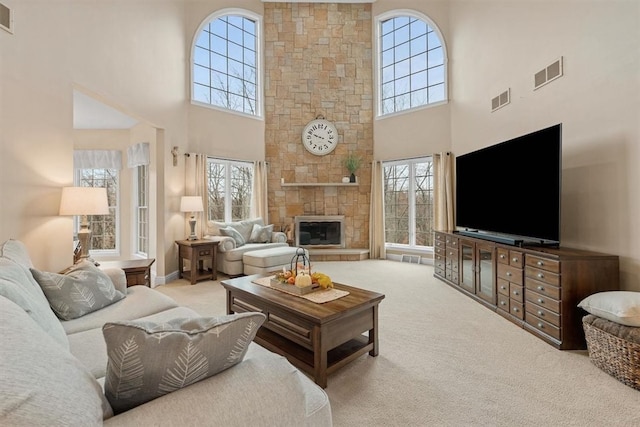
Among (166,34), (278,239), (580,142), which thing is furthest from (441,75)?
(166,34)

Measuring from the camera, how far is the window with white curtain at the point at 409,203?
6.10m

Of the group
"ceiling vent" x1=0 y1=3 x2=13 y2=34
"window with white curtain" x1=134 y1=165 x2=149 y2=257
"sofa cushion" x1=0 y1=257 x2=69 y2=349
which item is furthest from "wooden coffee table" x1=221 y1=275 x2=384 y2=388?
"window with white curtain" x1=134 y1=165 x2=149 y2=257

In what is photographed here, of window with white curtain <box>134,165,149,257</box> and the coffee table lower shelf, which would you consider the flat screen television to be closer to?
the coffee table lower shelf

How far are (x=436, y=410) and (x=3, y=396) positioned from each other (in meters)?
1.93

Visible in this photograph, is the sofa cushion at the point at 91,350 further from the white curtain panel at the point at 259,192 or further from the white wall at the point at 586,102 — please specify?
the white curtain panel at the point at 259,192

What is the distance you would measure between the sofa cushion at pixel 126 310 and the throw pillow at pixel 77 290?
0.05 meters

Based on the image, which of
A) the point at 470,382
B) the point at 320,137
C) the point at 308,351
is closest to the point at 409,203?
the point at 320,137

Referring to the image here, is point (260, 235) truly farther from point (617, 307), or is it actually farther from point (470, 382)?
point (617, 307)

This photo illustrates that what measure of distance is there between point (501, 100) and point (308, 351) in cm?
421

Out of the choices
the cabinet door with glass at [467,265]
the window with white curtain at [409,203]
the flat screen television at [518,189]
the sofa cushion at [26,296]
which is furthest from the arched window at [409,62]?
the sofa cushion at [26,296]

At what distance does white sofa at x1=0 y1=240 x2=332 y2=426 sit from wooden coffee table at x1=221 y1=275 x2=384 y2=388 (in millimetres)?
870

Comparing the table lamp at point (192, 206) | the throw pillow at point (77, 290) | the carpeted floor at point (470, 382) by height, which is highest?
the table lamp at point (192, 206)

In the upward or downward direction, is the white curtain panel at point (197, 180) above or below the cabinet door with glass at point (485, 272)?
above

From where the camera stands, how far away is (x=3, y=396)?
544 mm
